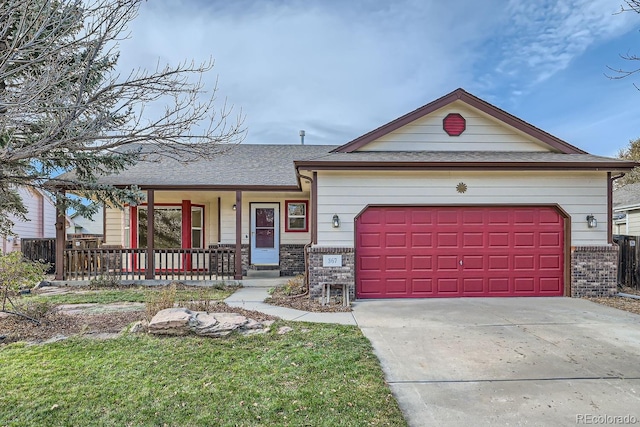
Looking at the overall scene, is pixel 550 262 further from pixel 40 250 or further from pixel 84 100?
pixel 40 250

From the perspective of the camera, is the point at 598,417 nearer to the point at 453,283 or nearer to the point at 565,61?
the point at 453,283

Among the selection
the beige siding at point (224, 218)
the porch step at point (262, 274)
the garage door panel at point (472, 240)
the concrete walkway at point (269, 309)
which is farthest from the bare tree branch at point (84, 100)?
the garage door panel at point (472, 240)

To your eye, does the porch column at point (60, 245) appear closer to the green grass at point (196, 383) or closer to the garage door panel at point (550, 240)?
the green grass at point (196, 383)

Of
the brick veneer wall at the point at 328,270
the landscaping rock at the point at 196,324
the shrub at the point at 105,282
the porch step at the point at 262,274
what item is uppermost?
the brick veneer wall at the point at 328,270

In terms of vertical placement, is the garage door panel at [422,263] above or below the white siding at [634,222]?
below

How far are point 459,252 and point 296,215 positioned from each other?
6071 millimetres

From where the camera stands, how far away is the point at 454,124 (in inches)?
368

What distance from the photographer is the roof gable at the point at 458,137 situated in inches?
364

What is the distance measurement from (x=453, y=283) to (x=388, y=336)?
12.3 feet

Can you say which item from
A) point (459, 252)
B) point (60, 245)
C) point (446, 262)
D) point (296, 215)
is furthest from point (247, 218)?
point (459, 252)

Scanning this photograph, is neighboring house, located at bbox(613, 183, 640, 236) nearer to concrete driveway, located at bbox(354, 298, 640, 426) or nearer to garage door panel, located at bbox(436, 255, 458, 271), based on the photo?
concrete driveway, located at bbox(354, 298, 640, 426)

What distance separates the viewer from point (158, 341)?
5.11 meters

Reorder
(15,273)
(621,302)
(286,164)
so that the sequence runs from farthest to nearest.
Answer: (286,164) → (621,302) → (15,273)

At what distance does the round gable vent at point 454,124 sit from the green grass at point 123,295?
22.4 ft
